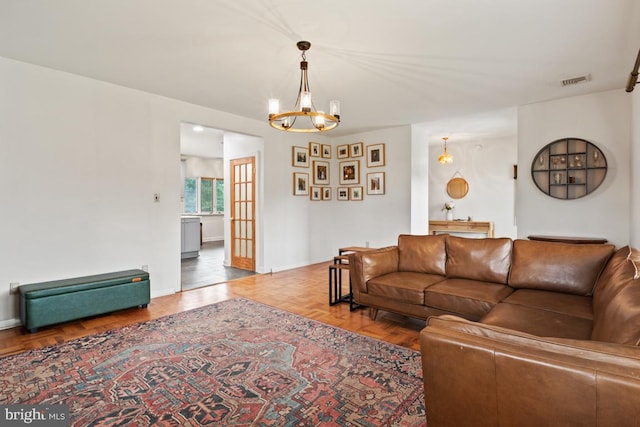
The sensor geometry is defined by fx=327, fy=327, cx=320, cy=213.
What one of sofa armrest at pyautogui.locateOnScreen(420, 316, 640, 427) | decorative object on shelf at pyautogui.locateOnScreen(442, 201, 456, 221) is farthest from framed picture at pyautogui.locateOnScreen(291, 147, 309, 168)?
sofa armrest at pyautogui.locateOnScreen(420, 316, 640, 427)

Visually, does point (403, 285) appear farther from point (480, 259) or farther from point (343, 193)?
point (343, 193)

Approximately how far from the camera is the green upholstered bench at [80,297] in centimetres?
299

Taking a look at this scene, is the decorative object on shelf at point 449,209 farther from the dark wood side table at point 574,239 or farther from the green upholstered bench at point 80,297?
the green upholstered bench at point 80,297

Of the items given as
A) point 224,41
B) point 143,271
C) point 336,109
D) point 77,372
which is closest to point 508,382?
point 336,109

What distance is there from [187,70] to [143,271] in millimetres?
2348

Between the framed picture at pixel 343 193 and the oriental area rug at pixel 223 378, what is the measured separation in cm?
387

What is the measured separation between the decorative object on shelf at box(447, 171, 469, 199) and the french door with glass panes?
16.3 ft

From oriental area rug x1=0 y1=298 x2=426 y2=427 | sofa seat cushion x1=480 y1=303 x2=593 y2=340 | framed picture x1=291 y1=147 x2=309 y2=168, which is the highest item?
framed picture x1=291 y1=147 x2=309 y2=168

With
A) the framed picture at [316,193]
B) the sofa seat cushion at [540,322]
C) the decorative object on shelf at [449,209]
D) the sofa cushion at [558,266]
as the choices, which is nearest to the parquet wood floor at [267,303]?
the sofa seat cushion at [540,322]

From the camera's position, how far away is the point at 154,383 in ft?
7.00

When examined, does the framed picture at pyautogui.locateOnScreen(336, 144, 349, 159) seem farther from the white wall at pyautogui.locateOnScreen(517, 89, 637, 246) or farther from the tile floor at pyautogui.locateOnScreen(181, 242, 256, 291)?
the white wall at pyautogui.locateOnScreen(517, 89, 637, 246)

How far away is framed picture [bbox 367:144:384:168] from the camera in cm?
612

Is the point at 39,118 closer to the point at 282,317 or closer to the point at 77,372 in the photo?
the point at 77,372

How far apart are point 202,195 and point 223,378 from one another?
8.60 m
